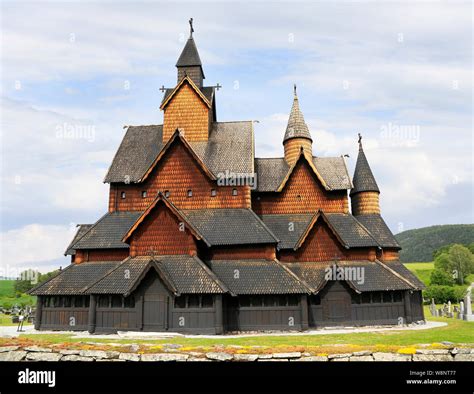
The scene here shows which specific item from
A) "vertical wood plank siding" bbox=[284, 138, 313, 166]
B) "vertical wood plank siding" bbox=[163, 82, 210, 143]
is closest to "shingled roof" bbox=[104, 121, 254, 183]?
"vertical wood plank siding" bbox=[163, 82, 210, 143]

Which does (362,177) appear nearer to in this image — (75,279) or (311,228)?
(311,228)

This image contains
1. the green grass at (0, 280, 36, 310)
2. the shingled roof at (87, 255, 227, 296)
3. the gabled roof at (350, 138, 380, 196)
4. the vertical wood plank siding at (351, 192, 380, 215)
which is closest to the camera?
the shingled roof at (87, 255, 227, 296)

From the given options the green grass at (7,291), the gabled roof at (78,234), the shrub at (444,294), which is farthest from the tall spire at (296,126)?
the green grass at (7,291)

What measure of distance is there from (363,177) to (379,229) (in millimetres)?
4721

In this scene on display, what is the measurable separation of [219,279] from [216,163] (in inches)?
382

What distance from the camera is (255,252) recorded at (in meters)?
26.6

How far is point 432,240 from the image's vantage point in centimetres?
17375

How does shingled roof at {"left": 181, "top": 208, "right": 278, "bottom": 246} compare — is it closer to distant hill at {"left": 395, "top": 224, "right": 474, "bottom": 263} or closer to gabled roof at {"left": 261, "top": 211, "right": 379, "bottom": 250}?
gabled roof at {"left": 261, "top": 211, "right": 379, "bottom": 250}

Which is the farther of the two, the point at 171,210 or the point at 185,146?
the point at 185,146

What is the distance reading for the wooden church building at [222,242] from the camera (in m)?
24.1

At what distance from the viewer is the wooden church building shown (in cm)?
2411

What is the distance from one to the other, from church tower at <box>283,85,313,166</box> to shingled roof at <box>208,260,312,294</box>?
34.9 ft

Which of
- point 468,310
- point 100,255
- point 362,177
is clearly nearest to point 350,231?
point 362,177
